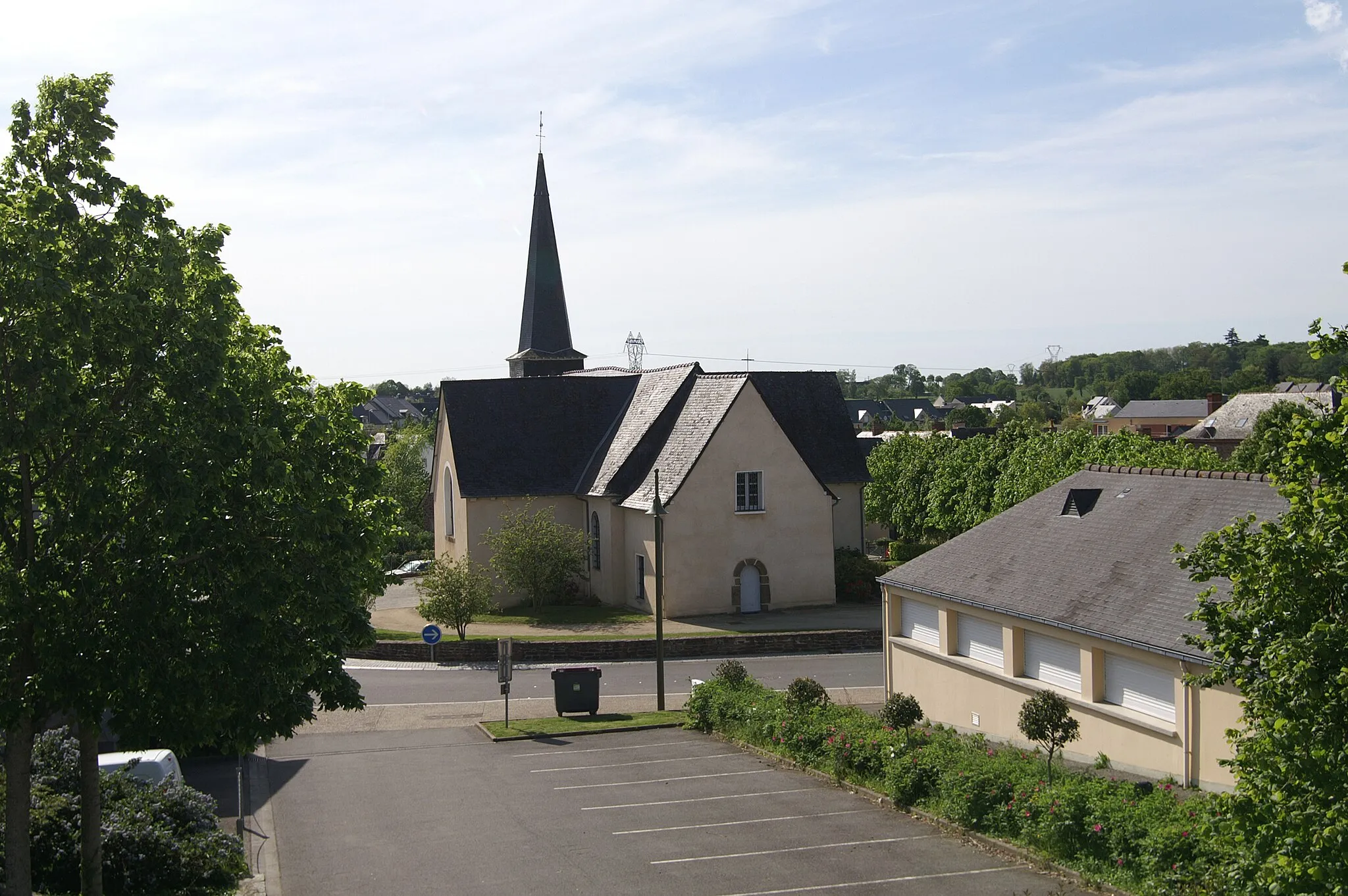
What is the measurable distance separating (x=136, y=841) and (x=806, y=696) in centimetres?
1234

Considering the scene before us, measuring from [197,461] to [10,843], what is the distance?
4173mm

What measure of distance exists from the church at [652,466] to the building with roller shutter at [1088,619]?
13.2m

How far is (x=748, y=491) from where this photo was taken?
42.8 metres

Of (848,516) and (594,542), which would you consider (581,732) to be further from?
(848,516)

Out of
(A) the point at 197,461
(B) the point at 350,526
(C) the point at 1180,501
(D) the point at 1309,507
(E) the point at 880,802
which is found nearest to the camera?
(D) the point at 1309,507

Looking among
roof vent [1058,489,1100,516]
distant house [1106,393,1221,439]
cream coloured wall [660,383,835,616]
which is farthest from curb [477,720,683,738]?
distant house [1106,393,1221,439]

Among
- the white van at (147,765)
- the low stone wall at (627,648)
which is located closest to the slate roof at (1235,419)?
the low stone wall at (627,648)

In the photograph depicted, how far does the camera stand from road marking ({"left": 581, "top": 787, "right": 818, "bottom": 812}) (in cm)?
1920

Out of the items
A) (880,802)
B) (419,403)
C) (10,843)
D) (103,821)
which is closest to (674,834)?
(880,802)

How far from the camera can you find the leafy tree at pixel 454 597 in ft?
127

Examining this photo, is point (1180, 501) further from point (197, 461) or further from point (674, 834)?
point (197, 461)

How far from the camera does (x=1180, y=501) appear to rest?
2195 centimetres

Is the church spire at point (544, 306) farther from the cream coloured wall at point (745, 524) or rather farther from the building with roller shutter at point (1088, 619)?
the building with roller shutter at point (1088, 619)

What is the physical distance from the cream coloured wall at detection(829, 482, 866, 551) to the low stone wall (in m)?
12.0
